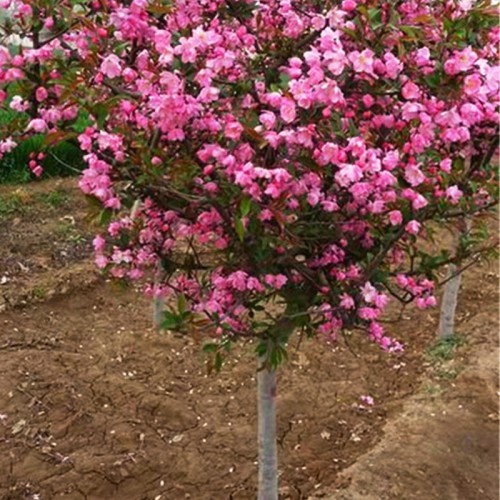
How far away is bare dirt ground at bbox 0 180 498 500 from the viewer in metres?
3.71

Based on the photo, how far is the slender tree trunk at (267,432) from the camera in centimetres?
303

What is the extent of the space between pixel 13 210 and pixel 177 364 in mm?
2803

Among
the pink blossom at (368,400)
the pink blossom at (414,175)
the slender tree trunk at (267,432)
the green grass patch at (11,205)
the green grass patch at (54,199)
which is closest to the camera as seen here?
the pink blossom at (414,175)

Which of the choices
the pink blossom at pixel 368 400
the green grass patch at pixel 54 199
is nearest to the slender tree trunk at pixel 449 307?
the pink blossom at pixel 368 400

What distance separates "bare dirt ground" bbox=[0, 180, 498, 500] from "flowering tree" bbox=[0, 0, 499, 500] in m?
1.23

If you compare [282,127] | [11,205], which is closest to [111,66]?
[282,127]

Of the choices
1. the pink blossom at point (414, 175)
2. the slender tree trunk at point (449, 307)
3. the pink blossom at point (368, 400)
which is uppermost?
the slender tree trunk at point (449, 307)

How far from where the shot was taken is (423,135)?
1981 mm

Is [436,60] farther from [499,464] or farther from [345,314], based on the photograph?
[499,464]

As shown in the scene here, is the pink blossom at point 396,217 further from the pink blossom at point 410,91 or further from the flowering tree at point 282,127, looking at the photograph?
the pink blossom at point 410,91

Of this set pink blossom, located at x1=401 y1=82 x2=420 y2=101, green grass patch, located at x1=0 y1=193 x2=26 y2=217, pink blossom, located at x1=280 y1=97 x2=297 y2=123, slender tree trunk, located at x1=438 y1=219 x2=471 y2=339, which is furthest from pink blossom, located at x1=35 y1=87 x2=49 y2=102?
green grass patch, located at x1=0 y1=193 x2=26 y2=217

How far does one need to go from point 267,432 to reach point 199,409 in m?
1.31

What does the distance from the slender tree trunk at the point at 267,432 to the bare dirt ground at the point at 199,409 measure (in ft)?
1.35

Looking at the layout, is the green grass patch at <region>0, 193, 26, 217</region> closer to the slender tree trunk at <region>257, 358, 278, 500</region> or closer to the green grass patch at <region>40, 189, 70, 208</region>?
the green grass patch at <region>40, 189, 70, 208</region>
